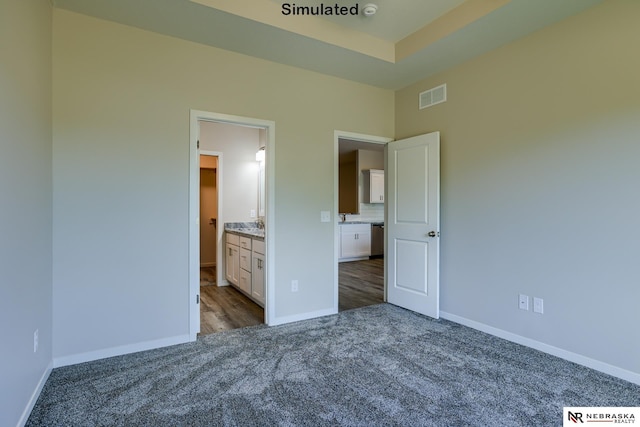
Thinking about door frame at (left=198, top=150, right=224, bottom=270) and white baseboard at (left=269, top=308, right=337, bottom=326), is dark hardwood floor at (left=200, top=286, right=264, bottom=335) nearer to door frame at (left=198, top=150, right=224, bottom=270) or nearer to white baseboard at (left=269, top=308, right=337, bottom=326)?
white baseboard at (left=269, top=308, right=337, bottom=326)

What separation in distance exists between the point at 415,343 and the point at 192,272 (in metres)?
2.08

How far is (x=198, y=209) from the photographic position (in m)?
2.98

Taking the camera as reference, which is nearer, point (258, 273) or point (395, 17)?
point (395, 17)

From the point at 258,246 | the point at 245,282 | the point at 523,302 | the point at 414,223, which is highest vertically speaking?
the point at 414,223

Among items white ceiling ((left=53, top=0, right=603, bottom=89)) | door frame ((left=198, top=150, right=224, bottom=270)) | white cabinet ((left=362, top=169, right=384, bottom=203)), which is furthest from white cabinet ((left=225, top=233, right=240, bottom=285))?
white cabinet ((left=362, top=169, right=384, bottom=203))

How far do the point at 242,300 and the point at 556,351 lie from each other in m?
3.35

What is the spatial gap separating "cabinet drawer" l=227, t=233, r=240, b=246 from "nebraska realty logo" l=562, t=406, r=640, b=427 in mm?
3778

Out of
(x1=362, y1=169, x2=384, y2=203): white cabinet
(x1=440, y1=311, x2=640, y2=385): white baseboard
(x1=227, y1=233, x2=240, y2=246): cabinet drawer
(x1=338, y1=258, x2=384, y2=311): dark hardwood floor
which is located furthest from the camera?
(x1=362, y1=169, x2=384, y2=203): white cabinet

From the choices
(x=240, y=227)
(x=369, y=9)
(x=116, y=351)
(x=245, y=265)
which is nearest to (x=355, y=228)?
(x=240, y=227)

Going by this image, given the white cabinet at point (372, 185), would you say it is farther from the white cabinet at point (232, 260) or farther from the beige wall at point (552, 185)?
the beige wall at point (552, 185)

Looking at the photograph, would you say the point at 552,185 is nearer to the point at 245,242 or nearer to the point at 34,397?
the point at 245,242

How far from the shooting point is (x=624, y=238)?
230cm

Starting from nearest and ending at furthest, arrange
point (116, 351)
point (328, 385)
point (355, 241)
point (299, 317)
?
point (328, 385), point (116, 351), point (299, 317), point (355, 241)

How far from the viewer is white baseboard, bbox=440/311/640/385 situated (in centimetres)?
229
